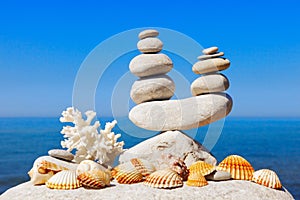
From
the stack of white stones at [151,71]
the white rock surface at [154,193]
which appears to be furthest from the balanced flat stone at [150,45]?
the white rock surface at [154,193]

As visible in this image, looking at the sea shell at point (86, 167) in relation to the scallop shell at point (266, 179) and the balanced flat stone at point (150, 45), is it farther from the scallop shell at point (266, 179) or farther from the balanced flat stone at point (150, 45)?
the balanced flat stone at point (150, 45)

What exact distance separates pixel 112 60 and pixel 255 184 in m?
4.13

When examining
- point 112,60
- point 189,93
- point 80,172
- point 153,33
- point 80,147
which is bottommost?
point 80,172

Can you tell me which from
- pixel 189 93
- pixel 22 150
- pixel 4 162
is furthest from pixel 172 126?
pixel 22 150

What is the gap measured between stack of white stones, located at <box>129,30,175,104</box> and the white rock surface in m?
2.58

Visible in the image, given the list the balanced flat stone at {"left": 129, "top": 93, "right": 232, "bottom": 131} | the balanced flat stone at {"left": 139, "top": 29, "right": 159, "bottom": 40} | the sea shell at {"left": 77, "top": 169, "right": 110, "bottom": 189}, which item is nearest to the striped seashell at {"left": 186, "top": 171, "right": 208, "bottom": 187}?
the sea shell at {"left": 77, "top": 169, "right": 110, "bottom": 189}

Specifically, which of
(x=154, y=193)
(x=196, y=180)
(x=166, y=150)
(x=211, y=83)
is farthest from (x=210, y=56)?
(x=154, y=193)

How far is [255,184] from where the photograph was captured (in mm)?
7020

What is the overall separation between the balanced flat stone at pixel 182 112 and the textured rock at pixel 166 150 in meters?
0.31

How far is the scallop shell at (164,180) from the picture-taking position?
6.52 metres

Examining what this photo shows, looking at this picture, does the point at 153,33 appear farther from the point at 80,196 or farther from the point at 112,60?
the point at 80,196

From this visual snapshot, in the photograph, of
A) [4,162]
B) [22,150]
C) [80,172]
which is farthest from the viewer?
[22,150]

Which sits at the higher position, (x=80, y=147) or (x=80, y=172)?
(x=80, y=147)

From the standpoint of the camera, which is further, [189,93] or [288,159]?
[288,159]
